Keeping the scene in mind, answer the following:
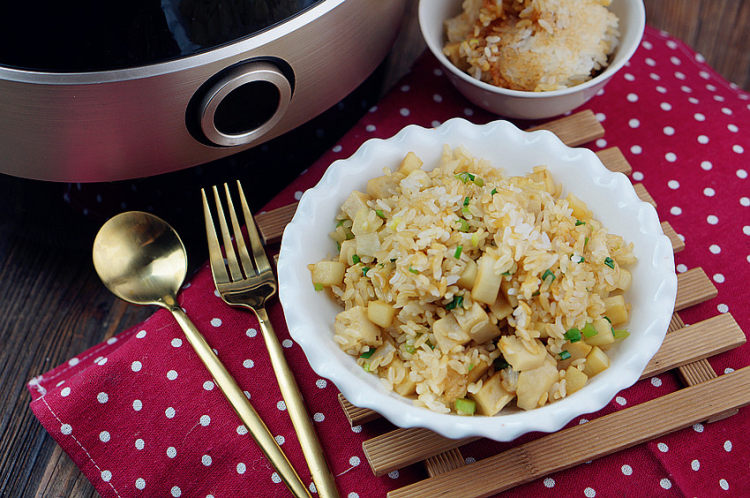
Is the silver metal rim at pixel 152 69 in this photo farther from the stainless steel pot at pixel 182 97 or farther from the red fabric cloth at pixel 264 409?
the red fabric cloth at pixel 264 409

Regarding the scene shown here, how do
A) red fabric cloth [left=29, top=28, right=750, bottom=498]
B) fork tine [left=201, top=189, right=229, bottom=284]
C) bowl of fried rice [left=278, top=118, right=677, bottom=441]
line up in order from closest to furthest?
bowl of fried rice [left=278, top=118, right=677, bottom=441] → red fabric cloth [left=29, top=28, right=750, bottom=498] → fork tine [left=201, top=189, right=229, bottom=284]

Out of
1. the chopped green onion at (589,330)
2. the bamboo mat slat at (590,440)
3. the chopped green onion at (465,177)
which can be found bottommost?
the bamboo mat slat at (590,440)

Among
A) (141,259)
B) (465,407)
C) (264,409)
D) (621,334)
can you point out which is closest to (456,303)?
(465,407)

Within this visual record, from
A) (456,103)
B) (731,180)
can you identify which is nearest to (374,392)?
(456,103)

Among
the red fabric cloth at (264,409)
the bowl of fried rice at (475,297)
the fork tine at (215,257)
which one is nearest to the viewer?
the bowl of fried rice at (475,297)

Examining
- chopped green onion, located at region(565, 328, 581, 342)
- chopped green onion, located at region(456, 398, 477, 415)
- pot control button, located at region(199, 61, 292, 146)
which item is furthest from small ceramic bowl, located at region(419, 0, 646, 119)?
chopped green onion, located at region(456, 398, 477, 415)

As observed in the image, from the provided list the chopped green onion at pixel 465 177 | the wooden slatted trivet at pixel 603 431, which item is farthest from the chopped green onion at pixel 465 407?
the chopped green onion at pixel 465 177

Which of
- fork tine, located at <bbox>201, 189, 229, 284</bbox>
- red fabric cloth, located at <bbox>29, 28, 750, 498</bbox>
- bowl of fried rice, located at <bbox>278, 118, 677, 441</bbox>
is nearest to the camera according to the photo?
bowl of fried rice, located at <bbox>278, 118, 677, 441</bbox>

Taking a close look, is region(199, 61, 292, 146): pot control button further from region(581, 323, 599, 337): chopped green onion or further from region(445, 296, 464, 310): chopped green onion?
region(581, 323, 599, 337): chopped green onion
